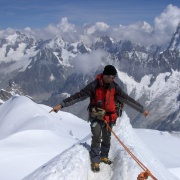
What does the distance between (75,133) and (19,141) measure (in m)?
11.6

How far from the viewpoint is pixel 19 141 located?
26.2 m

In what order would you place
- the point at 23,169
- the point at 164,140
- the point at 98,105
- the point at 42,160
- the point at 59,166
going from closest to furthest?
1. the point at 59,166
2. the point at 98,105
3. the point at 23,169
4. the point at 42,160
5. the point at 164,140

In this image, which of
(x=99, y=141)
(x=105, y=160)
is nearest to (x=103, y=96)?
(x=99, y=141)

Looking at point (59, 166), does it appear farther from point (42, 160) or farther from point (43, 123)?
point (43, 123)

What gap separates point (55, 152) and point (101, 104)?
1335cm

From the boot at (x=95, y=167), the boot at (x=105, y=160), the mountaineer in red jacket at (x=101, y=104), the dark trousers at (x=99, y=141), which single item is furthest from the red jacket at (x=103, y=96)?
the boot at (x=95, y=167)

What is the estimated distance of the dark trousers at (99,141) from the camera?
461 inches

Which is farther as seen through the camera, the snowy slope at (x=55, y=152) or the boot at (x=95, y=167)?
the boot at (x=95, y=167)

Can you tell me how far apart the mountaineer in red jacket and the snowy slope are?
1.26 feet

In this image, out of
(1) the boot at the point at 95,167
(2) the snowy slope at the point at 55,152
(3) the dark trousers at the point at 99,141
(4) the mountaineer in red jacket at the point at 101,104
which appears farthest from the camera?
(3) the dark trousers at the point at 99,141

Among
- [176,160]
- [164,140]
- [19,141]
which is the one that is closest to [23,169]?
[19,141]

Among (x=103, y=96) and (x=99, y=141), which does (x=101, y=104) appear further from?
(x=99, y=141)

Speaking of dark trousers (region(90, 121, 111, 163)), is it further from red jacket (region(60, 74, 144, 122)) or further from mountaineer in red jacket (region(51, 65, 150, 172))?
red jacket (region(60, 74, 144, 122))

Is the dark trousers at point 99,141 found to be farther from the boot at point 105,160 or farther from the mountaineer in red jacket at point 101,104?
the boot at point 105,160
